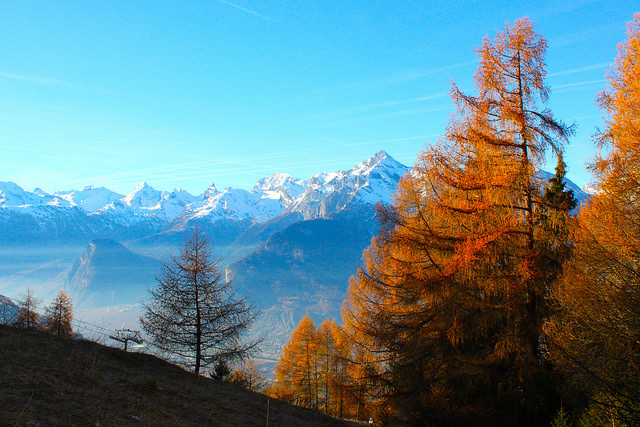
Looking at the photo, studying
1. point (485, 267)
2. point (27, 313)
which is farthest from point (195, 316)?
point (27, 313)

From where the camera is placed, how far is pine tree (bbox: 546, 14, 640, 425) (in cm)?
622

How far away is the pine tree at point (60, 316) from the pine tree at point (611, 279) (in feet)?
110

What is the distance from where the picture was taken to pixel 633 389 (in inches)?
244

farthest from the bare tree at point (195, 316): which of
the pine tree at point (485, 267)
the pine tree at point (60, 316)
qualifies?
the pine tree at point (60, 316)

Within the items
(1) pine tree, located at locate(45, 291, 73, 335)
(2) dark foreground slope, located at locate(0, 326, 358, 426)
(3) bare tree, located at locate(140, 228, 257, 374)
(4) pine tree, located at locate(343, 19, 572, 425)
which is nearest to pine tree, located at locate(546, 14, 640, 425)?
(4) pine tree, located at locate(343, 19, 572, 425)

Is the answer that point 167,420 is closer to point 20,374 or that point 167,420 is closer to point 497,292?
point 20,374

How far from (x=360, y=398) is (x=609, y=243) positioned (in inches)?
328

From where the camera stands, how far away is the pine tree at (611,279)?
245 inches

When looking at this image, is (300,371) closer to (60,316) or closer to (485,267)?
(60,316)

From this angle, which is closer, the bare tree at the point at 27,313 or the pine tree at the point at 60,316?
the bare tree at the point at 27,313

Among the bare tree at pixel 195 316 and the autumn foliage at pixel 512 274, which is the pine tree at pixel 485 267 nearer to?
the autumn foliage at pixel 512 274

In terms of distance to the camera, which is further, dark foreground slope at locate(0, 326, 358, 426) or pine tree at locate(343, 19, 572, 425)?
pine tree at locate(343, 19, 572, 425)

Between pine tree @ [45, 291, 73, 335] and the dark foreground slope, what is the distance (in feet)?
69.8

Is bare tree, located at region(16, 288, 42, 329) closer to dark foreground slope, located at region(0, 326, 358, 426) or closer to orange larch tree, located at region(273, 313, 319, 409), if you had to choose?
dark foreground slope, located at region(0, 326, 358, 426)
